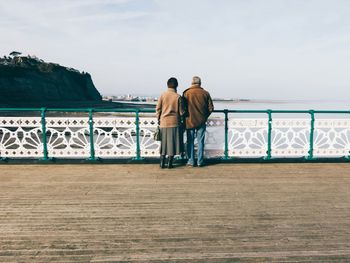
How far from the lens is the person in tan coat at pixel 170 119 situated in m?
7.02

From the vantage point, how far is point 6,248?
346 cm

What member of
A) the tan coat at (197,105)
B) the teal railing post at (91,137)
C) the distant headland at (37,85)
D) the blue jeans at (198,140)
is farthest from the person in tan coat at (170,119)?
Answer: the distant headland at (37,85)

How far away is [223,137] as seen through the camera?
8.00 metres

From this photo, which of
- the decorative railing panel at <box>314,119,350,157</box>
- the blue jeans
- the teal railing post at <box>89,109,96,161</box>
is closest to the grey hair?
the blue jeans

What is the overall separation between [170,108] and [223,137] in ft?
5.98

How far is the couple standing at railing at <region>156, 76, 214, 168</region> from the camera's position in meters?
7.04

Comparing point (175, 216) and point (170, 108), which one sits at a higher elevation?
point (170, 108)

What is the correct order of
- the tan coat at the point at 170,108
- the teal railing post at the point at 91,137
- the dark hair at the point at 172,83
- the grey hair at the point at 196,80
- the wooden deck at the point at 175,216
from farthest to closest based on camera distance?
the teal railing post at the point at 91,137, the grey hair at the point at 196,80, the dark hair at the point at 172,83, the tan coat at the point at 170,108, the wooden deck at the point at 175,216

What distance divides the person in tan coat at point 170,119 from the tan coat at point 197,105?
273mm

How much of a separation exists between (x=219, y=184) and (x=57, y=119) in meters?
4.35

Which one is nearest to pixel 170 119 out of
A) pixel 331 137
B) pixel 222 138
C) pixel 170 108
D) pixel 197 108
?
pixel 170 108

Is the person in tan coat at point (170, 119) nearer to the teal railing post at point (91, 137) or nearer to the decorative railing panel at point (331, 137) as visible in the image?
the teal railing post at point (91, 137)

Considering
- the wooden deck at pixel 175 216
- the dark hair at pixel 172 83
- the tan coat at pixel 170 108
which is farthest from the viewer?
the dark hair at pixel 172 83

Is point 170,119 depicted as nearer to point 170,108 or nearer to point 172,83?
point 170,108
